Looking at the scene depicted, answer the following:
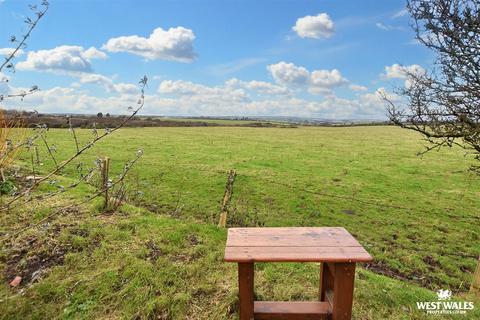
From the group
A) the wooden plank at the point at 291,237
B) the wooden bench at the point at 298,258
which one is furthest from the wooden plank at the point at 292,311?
the wooden plank at the point at 291,237

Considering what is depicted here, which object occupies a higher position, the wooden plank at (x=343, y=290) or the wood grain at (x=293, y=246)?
the wood grain at (x=293, y=246)

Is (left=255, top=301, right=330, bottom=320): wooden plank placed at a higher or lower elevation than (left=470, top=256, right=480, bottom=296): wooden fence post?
higher

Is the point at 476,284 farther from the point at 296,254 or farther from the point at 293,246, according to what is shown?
the point at 296,254

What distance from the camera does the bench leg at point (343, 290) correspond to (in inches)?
167

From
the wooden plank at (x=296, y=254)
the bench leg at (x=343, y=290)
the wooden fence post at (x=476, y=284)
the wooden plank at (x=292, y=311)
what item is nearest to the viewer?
the wooden plank at (x=296, y=254)

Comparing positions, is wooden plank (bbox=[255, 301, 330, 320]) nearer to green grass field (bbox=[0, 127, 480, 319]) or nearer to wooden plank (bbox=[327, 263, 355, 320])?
wooden plank (bbox=[327, 263, 355, 320])

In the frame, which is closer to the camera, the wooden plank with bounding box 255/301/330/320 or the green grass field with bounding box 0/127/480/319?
the wooden plank with bounding box 255/301/330/320

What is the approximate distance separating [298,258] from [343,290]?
87cm

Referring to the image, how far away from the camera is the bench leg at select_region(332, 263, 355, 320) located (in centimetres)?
425

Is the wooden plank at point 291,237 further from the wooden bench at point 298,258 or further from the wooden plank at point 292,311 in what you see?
the wooden plank at point 292,311

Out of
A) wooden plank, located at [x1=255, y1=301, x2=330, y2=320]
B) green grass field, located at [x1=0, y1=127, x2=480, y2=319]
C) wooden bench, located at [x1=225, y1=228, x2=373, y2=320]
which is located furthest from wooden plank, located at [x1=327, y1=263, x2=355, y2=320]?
green grass field, located at [x1=0, y1=127, x2=480, y2=319]

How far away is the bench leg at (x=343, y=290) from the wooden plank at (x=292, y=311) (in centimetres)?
31

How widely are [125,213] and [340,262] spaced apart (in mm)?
6021

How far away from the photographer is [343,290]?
14.1 feet
